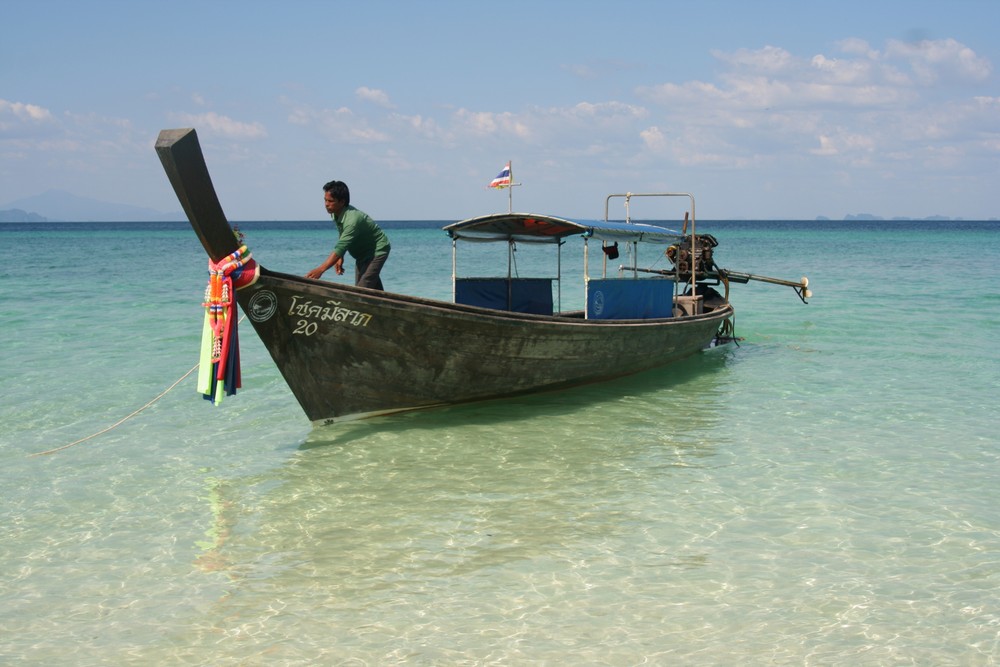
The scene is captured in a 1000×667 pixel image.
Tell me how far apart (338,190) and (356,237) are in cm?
48

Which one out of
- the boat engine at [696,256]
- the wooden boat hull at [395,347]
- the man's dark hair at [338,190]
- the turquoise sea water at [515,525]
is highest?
the man's dark hair at [338,190]

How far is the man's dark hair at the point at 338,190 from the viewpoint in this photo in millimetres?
8367

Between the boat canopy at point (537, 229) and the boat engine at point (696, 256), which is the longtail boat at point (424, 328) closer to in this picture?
the boat canopy at point (537, 229)

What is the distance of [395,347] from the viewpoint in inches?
330

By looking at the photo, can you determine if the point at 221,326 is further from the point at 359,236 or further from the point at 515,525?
the point at 515,525

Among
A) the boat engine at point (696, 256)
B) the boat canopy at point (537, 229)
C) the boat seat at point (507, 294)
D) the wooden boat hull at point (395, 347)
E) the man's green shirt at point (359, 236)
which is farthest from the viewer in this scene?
the boat engine at point (696, 256)

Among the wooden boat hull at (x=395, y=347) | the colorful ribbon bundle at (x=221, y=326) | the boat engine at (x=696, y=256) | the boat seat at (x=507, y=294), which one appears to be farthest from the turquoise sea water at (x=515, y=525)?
the boat engine at (x=696, y=256)

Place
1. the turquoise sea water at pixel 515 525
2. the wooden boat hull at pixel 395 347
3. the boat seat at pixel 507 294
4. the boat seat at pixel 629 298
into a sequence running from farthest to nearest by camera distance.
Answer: the boat seat at pixel 507 294, the boat seat at pixel 629 298, the wooden boat hull at pixel 395 347, the turquoise sea water at pixel 515 525

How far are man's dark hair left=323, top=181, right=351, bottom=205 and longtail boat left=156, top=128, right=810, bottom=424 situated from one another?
3.39 ft

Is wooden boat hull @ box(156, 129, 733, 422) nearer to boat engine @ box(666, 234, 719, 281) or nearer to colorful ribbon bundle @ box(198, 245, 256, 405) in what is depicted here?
colorful ribbon bundle @ box(198, 245, 256, 405)

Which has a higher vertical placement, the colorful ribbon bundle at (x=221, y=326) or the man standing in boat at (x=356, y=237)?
the man standing in boat at (x=356, y=237)

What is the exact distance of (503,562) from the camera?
5512mm

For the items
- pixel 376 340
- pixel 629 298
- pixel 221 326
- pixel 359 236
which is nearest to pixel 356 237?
pixel 359 236

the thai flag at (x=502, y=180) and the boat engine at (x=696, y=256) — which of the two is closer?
the thai flag at (x=502, y=180)
